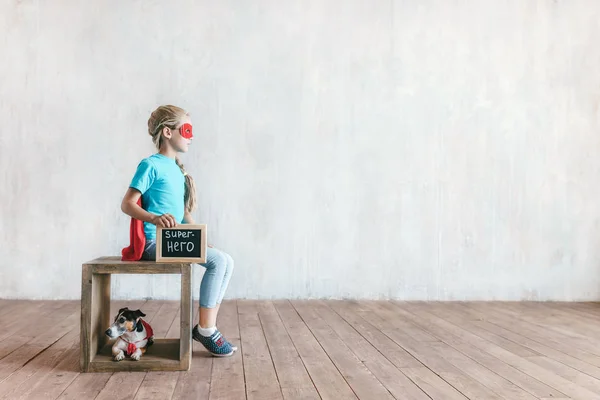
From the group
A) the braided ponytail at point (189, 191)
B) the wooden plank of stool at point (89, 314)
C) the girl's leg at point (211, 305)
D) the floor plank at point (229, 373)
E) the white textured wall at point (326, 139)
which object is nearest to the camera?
the floor plank at point (229, 373)

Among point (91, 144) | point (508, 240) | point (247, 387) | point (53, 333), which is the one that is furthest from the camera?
point (508, 240)

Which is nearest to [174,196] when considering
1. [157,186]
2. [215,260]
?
[157,186]

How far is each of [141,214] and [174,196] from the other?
195 millimetres

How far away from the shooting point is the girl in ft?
6.88

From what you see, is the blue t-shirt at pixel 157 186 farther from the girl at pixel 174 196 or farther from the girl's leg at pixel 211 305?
the girl's leg at pixel 211 305

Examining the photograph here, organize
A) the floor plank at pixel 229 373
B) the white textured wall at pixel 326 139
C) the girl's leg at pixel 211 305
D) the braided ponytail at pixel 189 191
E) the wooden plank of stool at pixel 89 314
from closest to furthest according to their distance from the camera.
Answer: the floor plank at pixel 229 373
the wooden plank of stool at pixel 89 314
the girl's leg at pixel 211 305
the braided ponytail at pixel 189 191
the white textured wall at pixel 326 139

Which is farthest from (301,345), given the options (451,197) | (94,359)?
(451,197)

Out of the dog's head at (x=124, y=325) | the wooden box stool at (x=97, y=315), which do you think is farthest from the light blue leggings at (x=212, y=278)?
the dog's head at (x=124, y=325)

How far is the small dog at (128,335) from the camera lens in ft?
6.61

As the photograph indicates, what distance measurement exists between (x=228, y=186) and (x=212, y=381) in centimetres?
186

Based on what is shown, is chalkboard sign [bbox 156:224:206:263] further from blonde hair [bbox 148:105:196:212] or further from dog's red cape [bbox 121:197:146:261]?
blonde hair [bbox 148:105:196:212]

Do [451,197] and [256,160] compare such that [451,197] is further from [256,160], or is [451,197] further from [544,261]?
[256,160]

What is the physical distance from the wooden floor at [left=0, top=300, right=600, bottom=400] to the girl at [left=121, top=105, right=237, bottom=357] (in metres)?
0.12

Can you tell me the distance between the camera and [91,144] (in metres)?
3.52
